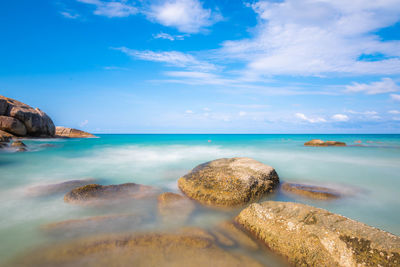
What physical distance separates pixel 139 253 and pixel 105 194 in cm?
307

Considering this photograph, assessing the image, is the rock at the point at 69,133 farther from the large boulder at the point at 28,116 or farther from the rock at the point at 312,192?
the rock at the point at 312,192

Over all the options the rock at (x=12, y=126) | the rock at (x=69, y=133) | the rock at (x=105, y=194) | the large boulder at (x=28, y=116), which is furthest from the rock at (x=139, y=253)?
the rock at (x=69, y=133)

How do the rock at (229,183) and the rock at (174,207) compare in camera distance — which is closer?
the rock at (174,207)

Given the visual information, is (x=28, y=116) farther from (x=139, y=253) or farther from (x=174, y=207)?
(x=139, y=253)

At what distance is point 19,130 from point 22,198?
29137 millimetres

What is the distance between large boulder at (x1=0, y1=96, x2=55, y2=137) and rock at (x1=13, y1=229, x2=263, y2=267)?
32.7 meters

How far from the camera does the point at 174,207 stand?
16.5ft

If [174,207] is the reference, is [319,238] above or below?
above

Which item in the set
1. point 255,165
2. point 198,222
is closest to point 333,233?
point 198,222

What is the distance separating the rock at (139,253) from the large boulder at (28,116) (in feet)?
107

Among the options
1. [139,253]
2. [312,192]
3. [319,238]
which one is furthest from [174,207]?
[312,192]

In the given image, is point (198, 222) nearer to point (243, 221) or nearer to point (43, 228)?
point (243, 221)

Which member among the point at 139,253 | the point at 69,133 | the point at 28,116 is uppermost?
the point at 28,116

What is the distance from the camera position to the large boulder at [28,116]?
2661cm
